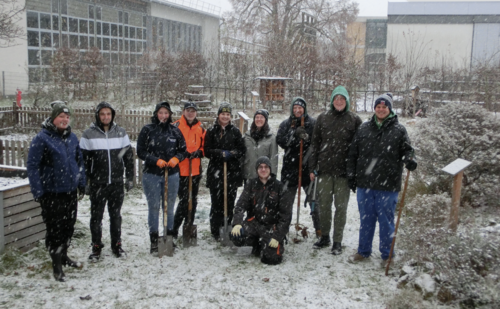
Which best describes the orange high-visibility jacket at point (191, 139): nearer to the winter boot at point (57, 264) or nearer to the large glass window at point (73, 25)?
the winter boot at point (57, 264)

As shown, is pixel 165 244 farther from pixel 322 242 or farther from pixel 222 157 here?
pixel 322 242

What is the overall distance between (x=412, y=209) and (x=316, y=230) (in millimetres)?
1163

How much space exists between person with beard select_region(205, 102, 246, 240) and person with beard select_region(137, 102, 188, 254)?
431 mm

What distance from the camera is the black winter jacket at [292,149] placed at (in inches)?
197

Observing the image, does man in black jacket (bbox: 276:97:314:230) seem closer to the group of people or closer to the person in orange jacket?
the group of people

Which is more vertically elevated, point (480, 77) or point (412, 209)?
point (480, 77)

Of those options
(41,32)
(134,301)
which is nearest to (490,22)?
(41,32)

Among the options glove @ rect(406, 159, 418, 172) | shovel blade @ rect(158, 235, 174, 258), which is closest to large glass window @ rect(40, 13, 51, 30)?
shovel blade @ rect(158, 235, 174, 258)

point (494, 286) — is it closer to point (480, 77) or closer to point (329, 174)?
point (329, 174)

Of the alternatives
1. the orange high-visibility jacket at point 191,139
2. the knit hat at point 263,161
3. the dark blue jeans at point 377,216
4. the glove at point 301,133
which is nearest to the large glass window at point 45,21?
the orange high-visibility jacket at point 191,139

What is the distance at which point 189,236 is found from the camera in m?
4.91

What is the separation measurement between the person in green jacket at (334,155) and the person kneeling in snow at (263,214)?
450mm

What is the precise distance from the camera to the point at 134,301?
3.62 metres

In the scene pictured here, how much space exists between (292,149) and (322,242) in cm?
114
